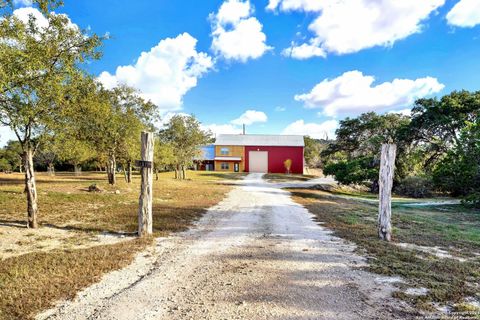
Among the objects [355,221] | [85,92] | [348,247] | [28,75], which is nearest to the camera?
[28,75]

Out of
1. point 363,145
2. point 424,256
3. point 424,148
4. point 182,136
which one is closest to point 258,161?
point 363,145

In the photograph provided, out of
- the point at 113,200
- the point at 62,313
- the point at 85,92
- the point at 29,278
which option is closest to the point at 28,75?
the point at 85,92

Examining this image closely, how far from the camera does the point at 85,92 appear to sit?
33.4ft

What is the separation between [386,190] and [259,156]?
44.9m

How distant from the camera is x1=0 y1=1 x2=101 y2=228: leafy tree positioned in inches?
254

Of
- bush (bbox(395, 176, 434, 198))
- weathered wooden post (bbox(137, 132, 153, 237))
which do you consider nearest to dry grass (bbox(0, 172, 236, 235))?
weathered wooden post (bbox(137, 132, 153, 237))

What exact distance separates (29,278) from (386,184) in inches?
352

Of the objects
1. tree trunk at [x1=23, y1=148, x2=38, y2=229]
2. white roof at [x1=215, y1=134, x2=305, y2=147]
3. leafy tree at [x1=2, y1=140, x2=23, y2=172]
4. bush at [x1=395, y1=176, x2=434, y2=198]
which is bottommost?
bush at [x1=395, y1=176, x2=434, y2=198]

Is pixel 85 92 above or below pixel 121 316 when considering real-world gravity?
above

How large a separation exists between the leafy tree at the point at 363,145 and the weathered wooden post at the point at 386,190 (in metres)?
15.4

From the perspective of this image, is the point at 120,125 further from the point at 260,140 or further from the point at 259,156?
the point at 260,140

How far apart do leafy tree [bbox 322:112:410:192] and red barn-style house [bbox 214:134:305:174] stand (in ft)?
17.9

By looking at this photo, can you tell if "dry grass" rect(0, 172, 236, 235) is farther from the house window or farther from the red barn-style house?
the house window

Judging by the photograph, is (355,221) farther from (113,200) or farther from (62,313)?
(113,200)
